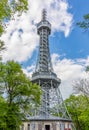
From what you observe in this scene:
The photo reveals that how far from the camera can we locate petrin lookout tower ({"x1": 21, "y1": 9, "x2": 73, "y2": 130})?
160 ft

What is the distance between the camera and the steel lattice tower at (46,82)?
54.9 m

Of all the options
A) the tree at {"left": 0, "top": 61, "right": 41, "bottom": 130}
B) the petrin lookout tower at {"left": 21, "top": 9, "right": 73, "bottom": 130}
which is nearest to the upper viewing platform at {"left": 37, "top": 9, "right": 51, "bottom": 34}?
the petrin lookout tower at {"left": 21, "top": 9, "right": 73, "bottom": 130}

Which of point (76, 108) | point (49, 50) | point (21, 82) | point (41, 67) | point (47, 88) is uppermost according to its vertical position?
point (49, 50)

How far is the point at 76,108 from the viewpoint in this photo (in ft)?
169

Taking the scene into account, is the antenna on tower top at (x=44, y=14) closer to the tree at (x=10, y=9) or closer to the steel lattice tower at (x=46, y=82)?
the steel lattice tower at (x=46, y=82)

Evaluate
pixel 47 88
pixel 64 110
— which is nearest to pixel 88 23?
pixel 64 110

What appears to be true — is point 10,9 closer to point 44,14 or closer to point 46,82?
point 46,82

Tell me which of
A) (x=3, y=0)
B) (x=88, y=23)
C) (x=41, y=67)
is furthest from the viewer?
(x=41, y=67)

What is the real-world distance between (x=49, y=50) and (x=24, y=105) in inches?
1906

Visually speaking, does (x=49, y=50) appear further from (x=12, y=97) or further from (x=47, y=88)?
(x=12, y=97)

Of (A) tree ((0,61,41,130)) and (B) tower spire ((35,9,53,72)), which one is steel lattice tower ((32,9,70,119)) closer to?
(B) tower spire ((35,9,53,72))

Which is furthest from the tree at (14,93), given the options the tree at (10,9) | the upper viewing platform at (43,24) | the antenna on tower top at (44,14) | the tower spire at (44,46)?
the antenna on tower top at (44,14)

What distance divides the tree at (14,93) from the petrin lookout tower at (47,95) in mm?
Result: 24998

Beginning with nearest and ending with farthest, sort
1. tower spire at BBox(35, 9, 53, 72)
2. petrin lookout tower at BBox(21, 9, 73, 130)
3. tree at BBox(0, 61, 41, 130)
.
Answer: tree at BBox(0, 61, 41, 130) < petrin lookout tower at BBox(21, 9, 73, 130) < tower spire at BBox(35, 9, 53, 72)
